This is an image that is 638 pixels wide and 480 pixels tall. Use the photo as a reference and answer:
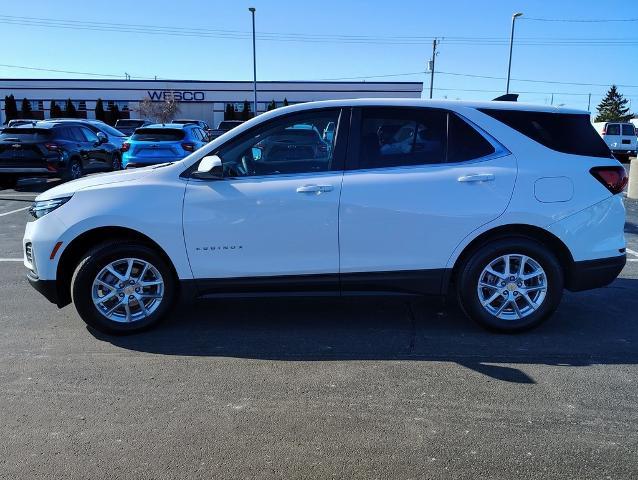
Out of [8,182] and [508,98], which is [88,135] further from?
[508,98]

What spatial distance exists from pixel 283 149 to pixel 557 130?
225cm

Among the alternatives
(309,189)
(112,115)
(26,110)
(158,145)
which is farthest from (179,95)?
(309,189)

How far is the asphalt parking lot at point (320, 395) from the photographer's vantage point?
9.37 feet

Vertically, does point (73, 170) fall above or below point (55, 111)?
below

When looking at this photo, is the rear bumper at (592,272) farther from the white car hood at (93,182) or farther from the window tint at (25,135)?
the window tint at (25,135)

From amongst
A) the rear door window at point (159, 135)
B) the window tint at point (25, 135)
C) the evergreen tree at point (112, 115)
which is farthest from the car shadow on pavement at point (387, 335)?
the evergreen tree at point (112, 115)

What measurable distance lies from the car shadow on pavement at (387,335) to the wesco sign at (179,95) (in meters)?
57.0

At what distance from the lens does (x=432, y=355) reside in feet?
13.6

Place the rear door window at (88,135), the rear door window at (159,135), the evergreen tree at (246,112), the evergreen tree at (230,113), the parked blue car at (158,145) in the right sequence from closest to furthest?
the parked blue car at (158,145) → the rear door window at (159,135) → the rear door window at (88,135) → the evergreen tree at (230,113) → the evergreen tree at (246,112)

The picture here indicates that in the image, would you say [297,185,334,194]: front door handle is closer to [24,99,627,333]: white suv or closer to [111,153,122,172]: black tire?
[24,99,627,333]: white suv

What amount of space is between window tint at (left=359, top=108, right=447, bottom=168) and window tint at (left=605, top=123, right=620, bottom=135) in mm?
27978

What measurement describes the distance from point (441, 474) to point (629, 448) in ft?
3.50

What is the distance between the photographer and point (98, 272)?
4418 millimetres

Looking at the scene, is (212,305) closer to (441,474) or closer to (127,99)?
(441,474)
